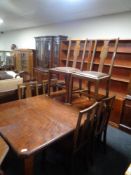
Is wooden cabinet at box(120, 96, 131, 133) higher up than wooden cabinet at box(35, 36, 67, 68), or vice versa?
wooden cabinet at box(35, 36, 67, 68)

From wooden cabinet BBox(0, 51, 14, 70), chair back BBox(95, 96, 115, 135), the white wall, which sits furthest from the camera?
wooden cabinet BBox(0, 51, 14, 70)

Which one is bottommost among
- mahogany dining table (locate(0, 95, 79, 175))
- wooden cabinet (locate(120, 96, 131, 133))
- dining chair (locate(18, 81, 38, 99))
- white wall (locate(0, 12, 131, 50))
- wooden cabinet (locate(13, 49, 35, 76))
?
wooden cabinet (locate(120, 96, 131, 133))

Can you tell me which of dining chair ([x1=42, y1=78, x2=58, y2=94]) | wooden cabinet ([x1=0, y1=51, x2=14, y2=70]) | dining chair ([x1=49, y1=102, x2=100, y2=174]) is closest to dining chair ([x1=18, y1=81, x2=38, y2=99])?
dining chair ([x1=42, y1=78, x2=58, y2=94])

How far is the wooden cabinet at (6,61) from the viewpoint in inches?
249

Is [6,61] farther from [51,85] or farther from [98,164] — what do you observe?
[98,164]

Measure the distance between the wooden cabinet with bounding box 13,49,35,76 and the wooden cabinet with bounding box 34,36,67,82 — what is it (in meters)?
0.28

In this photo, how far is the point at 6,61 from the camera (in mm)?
7211

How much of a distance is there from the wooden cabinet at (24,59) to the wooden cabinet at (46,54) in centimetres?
28

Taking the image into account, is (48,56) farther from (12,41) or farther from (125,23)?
(12,41)

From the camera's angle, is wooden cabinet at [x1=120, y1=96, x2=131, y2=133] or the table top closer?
the table top

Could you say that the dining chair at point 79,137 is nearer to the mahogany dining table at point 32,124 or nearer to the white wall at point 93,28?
the mahogany dining table at point 32,124

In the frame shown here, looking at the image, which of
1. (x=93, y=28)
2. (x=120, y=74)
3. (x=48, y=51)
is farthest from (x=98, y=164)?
(x=48, y=51)

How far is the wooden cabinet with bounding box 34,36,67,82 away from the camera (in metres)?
4.43

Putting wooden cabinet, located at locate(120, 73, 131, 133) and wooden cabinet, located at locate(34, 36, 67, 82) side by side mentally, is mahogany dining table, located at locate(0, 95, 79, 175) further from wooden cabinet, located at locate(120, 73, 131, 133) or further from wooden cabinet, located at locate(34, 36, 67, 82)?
wooden cabinet, located at locate(34, 36, 67, 82)
